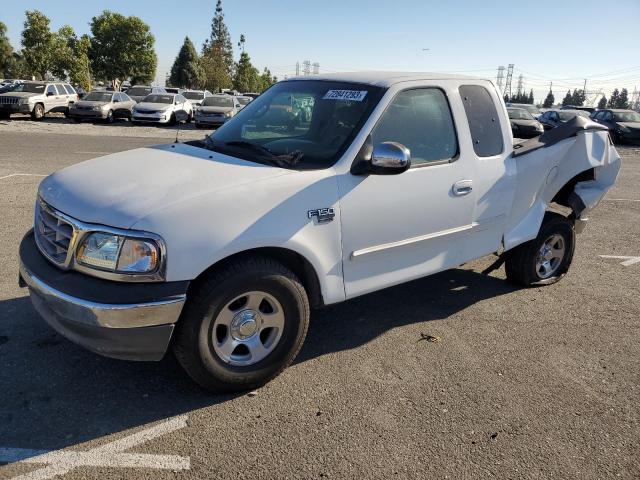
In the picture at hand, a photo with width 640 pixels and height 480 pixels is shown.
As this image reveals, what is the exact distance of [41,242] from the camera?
332cm

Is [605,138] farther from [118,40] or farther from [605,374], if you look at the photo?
[118,40]

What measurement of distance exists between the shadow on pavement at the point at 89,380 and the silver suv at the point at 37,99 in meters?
23.4

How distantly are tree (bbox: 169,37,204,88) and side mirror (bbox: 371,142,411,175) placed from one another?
85.1 meters

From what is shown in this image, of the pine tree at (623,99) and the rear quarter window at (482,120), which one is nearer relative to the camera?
the rear quarter window at (482,120)

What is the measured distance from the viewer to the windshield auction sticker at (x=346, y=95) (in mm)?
3809

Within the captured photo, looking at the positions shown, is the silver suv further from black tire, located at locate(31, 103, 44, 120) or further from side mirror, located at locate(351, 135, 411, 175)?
side mirror, located at locate(351, 135, 411, 175)

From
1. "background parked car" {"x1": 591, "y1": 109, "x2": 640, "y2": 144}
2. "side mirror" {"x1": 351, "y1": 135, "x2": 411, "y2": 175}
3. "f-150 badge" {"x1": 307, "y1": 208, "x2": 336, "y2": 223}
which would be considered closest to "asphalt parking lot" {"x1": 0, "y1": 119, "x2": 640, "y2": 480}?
"f-150 badge" {"x1": 307, "y1": 208, "x2": 336, "y2": 223}

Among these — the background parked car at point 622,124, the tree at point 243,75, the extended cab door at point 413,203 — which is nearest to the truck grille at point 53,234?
the extended cab door at point 413,203

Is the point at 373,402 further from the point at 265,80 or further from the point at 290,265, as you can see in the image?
the point at 265,80

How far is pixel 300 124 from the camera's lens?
4117mm

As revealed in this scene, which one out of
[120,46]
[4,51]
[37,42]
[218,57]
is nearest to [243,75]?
[218,57]

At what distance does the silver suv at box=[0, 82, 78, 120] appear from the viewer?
24.0m

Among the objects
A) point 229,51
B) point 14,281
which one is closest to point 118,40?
point 229,51

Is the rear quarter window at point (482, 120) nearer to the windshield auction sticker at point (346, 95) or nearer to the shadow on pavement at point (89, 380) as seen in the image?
the windshield auction sticker at point (346, 95)
